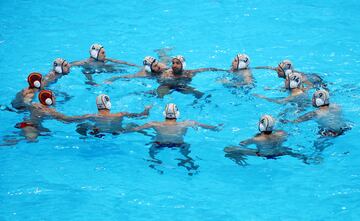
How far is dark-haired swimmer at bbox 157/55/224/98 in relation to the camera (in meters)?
14.8

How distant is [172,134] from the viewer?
40.1ft

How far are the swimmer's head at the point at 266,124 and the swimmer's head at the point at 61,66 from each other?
5439mm

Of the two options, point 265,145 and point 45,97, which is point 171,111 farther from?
point 45,97

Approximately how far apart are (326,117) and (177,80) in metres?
3.75

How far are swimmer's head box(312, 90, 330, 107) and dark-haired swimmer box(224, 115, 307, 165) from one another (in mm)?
1082

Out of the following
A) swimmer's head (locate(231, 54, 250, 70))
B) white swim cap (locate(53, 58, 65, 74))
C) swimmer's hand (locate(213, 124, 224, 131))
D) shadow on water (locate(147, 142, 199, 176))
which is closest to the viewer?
shadow on water (locate(147, 142, 199, 176))

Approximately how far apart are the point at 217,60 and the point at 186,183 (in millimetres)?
5940

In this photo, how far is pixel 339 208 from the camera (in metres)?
11.0

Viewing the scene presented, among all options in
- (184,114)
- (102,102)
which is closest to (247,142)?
(184,114)

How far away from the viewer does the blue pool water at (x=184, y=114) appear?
440 inches

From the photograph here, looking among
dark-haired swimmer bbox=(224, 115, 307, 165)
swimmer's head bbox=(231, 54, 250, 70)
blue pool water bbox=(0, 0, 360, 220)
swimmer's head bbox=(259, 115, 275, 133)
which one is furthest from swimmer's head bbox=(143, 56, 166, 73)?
swimmer's head bbox=(259, 115, 275, 133)

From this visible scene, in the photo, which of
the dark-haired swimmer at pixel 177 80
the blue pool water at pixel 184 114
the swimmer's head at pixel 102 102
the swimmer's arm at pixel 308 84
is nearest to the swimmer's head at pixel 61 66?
the blue pool water at pixel 184 114

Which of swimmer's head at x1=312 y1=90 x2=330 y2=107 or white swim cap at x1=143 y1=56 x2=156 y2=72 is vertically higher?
white swim cap at x1=143 y1=56 x2=156 y2=72

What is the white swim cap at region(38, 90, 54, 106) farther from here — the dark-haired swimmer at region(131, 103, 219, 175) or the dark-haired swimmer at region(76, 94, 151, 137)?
the dark-haired swimmer at region(131, 103, 219, 175)
